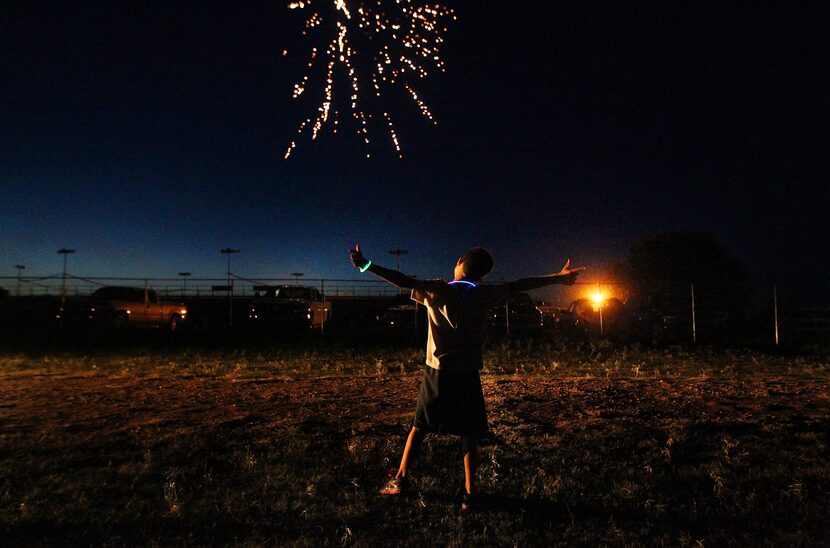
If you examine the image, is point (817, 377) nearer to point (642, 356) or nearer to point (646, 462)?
point (642, 356)

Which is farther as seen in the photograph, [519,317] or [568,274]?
[519,317]

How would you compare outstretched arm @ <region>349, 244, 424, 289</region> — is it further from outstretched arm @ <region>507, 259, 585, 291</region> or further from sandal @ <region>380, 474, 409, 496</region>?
sandal @ <region>380, 474, 409, 496</region>

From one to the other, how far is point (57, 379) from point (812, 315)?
27.3 meters

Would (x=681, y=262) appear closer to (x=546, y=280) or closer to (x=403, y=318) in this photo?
(x=403, y=318)

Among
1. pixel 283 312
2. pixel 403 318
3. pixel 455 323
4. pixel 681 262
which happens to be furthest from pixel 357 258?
pixel 681 262

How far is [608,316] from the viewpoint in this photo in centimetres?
2100

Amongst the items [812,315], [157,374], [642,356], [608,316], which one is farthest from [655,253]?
[157,374]

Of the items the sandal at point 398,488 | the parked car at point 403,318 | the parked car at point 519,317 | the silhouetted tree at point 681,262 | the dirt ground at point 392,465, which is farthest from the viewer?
the silhouetted tree at point 681,262

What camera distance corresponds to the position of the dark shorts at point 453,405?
12.8 feet

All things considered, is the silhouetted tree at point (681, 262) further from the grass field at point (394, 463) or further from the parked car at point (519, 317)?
the grass field at point (394, 463)

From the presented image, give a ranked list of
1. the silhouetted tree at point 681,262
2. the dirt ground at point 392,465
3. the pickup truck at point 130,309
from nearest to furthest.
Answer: the dirt ground at point 392,465
the pickup truck at point 130,309
the silhouetted tree at point 681,262

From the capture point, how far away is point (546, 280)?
444 centimetres

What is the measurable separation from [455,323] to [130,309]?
21248 millimetres

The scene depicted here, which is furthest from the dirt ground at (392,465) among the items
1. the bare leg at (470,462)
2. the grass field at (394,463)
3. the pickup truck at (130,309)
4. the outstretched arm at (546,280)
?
the pickup truck at (130,309)
